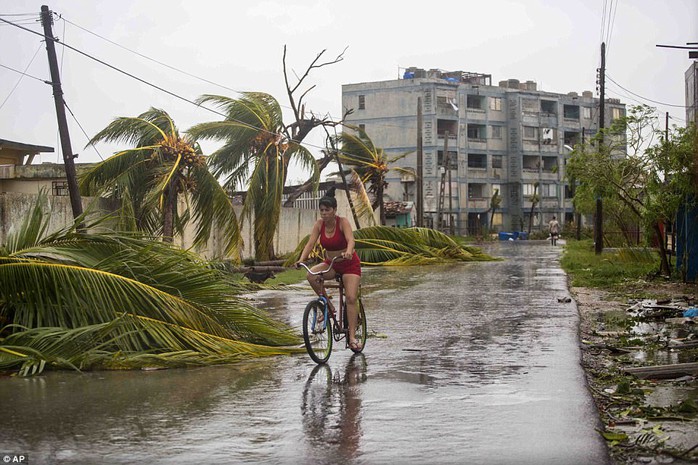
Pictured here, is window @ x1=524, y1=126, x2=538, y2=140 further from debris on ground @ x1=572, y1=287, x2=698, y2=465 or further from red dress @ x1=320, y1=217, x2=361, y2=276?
red dress @ x1=320, y1=217, x2=361, y2=276

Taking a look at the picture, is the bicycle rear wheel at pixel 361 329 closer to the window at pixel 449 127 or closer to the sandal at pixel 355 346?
the sandal at pixel 355 346

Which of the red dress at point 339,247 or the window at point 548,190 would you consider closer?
the red dress at point 339,247

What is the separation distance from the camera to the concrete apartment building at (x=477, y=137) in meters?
83.2

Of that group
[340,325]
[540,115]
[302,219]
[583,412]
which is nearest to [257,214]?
[302,219]

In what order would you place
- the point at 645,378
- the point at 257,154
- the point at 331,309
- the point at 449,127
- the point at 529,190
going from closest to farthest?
A: the point at 645,378, the point at 331,309, the point at 257,154, the point at 449,127, the point at 529,190

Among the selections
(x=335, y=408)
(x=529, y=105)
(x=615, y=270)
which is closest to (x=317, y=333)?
(x=335, y=408)

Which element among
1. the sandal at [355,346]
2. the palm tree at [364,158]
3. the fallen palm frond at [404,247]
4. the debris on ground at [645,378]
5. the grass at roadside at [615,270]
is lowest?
the debris on ground at [645,378]

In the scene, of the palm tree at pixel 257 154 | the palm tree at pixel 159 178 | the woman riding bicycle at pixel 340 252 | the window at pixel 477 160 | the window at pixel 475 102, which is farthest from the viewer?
the window at pixel 477 160

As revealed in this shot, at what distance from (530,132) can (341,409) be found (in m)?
85.0

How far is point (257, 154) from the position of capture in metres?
28.1

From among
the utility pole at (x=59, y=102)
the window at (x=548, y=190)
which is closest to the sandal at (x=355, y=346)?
the utility pole at (x=59, y=102)

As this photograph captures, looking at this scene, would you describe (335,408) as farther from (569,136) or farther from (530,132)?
(569,136)

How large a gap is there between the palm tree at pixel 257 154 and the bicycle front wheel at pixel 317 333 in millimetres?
A: 16688

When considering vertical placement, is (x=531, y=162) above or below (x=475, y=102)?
below
